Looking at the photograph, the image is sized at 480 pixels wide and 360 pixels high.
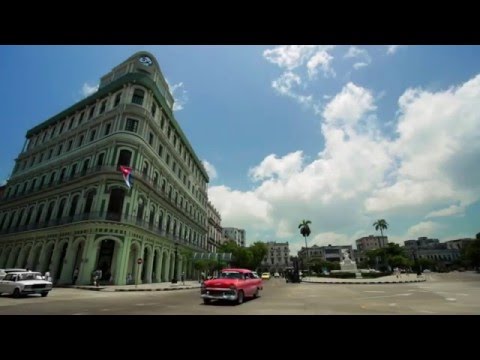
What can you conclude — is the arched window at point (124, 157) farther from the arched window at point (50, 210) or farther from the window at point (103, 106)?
the arched window at point (50, 210)

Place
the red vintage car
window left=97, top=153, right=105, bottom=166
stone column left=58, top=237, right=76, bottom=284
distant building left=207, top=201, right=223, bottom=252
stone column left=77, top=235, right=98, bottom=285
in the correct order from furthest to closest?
distant building left=207, top=201, right=223, bottom=252, window left=97, top=153, right=105, bottom=166, stone column left=58, top=237, right=76, bottom=284, stone column left=77, top=235, right=98, bottom=285, the red vintage car

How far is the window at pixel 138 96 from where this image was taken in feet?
107

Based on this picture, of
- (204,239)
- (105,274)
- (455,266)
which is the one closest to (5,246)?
(105,274)

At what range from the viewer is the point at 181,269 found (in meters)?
42.4

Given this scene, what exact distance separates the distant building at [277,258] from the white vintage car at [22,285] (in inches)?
4734

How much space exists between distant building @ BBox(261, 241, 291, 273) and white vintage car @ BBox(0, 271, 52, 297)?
120237 millimetres

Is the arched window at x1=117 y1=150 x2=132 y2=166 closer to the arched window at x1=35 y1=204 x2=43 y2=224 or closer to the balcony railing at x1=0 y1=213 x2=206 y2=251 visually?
the balcony railing at x1=0 y1=213 x2=206 y2=251

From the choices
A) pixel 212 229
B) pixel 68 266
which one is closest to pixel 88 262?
pixel 68 266

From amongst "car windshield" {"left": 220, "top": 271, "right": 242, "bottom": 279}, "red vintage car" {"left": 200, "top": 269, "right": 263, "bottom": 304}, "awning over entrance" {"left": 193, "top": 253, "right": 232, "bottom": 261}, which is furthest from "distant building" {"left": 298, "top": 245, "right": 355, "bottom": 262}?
"red vintage car" {"left": 200, "top": 269, "right": 263, "bottom": 304}

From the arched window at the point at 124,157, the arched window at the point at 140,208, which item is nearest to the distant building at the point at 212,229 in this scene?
the arched window at the point at 140,208

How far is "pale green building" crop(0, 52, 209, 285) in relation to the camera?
87.1 ft

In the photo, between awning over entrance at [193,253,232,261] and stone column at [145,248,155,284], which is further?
awning over entrance at [193,253,232,261]

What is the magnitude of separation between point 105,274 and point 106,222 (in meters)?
5.35

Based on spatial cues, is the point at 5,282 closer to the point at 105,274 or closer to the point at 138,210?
the point at 105,274
